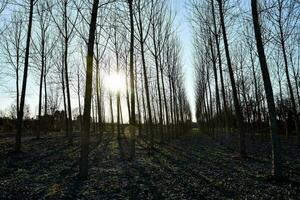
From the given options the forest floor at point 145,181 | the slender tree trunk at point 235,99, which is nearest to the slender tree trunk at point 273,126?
the forest floor at point 145,181

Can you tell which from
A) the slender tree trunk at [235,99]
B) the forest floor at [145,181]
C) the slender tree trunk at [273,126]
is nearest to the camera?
the forest floor at [145,181]

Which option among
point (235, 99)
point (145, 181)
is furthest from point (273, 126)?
point (235, 99)

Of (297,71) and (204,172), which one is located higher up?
(297,71)

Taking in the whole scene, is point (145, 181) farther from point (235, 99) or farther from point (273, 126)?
point (235, 99)

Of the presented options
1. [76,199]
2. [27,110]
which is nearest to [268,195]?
[76,199]

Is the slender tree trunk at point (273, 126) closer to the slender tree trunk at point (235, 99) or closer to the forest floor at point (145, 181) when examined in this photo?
the forest floor at point (145, 181)

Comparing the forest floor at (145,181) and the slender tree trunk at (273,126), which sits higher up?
the slender tree trunk at (273,126)

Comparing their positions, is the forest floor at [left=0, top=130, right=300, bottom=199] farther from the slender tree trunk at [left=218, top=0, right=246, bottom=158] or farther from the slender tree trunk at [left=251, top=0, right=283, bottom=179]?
the slender tree trunk at [left=218, top=0, right=246, bottom=158]

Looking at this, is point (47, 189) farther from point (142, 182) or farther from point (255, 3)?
point (255, 3)

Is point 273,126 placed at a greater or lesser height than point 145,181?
greater

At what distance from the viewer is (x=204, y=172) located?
25.0 feet

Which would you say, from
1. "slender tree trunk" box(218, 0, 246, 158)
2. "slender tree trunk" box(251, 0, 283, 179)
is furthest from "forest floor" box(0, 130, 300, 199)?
"slender tree trunk" box(218, 0, 246, 158)

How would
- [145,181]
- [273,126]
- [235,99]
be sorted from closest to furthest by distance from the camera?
[273,126]
[145,181]
[235,99]

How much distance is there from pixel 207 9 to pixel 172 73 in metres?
8.70
